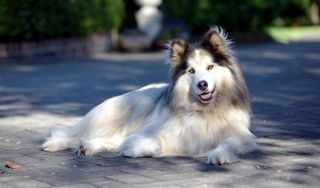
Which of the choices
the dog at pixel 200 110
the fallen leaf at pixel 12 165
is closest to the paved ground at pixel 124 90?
the fallen leaf at pixel 12 165

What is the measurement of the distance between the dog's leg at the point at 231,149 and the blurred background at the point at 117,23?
12.2m

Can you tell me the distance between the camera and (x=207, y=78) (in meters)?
6.75

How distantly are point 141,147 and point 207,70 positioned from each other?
96cm

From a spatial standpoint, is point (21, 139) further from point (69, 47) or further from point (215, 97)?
point (69, 47)

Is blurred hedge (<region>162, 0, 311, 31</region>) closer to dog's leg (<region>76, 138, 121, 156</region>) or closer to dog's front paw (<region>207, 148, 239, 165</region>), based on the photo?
dog's leg (<region>76, 138, 121, 156</region>)

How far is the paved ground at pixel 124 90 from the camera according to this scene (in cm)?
601

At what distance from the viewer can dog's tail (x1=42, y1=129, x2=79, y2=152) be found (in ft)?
24.6

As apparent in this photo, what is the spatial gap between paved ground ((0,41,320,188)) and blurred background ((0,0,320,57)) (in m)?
0.73

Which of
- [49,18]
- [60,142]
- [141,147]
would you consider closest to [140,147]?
[141,147]

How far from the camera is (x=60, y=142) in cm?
754

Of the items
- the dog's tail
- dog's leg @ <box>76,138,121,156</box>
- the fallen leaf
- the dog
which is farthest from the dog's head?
the fallen leaf

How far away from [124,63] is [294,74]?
5266 mm

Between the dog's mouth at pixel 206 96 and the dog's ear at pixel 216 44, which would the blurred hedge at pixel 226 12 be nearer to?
the dog's ear at pixel 216 44

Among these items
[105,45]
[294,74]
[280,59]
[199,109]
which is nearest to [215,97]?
[199,109]
